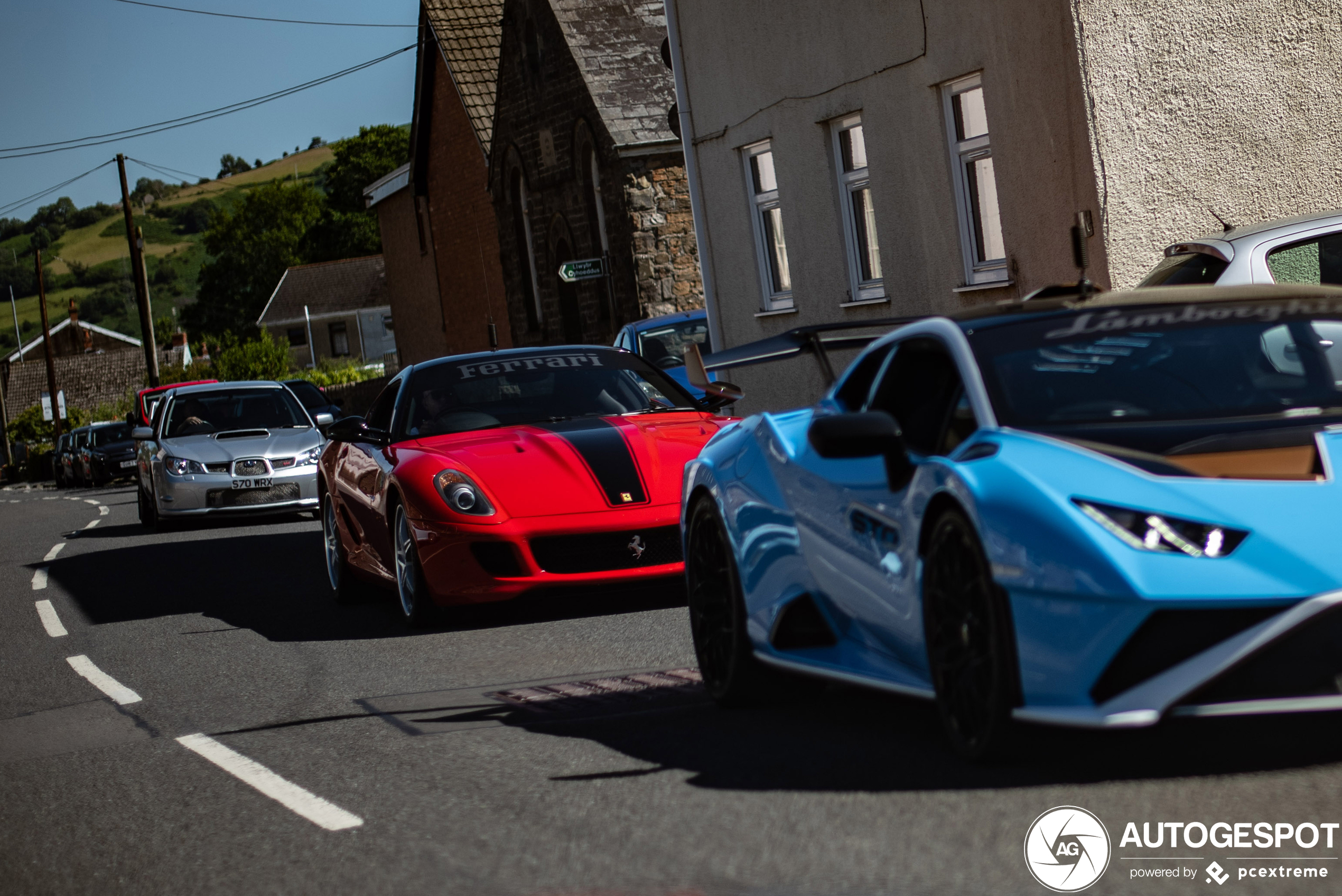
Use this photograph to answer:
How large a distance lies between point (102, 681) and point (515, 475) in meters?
2.38

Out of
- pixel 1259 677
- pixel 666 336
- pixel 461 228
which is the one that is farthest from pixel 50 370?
pixel 1259 677

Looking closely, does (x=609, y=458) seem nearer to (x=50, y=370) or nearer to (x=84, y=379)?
(x=50, y=370)

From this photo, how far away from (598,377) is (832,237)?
285 inches

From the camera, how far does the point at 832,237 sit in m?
17.7

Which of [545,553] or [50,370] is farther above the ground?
[50,370]

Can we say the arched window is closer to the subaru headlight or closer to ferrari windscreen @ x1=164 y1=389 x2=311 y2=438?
ferrari windscreen @ x1=164 y1=389 x2=311 y2=438

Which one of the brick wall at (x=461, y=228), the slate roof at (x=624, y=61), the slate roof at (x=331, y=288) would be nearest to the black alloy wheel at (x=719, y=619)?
the slate roof at (x=624, y=61)

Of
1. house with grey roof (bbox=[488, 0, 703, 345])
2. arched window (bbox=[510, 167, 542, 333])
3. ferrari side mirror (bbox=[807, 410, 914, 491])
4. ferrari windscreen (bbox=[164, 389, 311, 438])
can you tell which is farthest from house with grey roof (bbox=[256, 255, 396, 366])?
ferrari side mirror (bbox=[807, 410, 914, 491])

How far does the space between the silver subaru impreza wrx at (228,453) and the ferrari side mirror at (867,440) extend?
1478 cm

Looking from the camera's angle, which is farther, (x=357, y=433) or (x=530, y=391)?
(x=530, y=391)

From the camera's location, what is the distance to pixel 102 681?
9211 millimetres

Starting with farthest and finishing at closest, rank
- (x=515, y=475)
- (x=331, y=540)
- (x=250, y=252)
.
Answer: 1. (x=250, y=252)
2. (x=331, y=540)
3. (x=515, y=475)

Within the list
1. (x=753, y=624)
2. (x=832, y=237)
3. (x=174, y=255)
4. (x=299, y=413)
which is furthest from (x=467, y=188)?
(x=174, y=255)

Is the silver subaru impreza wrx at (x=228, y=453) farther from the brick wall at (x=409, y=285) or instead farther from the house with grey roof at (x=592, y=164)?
the brick wall at (x=409, y=285)
